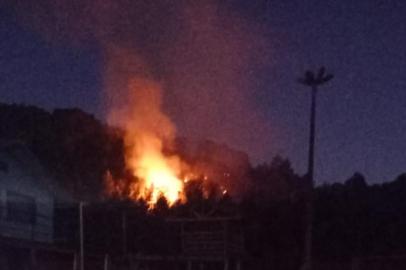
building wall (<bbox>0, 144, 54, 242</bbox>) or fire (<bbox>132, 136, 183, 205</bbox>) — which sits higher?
fire (<bbox>132, 136, 183, 205</bbox>)

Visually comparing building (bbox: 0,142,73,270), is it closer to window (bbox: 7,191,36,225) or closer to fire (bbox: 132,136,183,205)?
window (bbox: 7,191,36,225)

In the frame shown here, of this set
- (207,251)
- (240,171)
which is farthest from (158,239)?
(240,171)

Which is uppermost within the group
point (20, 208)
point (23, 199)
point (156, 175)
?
point (156, 175)

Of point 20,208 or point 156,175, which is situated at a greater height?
point 156,175

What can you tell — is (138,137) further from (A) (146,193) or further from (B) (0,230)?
(B) (0,230)

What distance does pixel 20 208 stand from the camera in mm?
41156

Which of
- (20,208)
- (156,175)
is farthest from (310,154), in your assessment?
(156,175)

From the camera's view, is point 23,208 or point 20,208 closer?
point 20,208

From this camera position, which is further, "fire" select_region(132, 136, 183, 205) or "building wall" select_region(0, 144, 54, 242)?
"fire" select_region(132, 136, 183, 205)

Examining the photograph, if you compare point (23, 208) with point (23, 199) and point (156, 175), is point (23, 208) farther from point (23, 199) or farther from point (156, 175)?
point (156, 175)

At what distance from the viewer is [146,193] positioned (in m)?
57.8

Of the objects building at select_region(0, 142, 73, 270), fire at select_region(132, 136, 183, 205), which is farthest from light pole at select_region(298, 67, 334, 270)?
fire at select_region(132, 136, 183, 205)

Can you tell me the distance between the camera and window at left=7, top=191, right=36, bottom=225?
40.3 meters

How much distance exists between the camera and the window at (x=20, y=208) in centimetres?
4028
